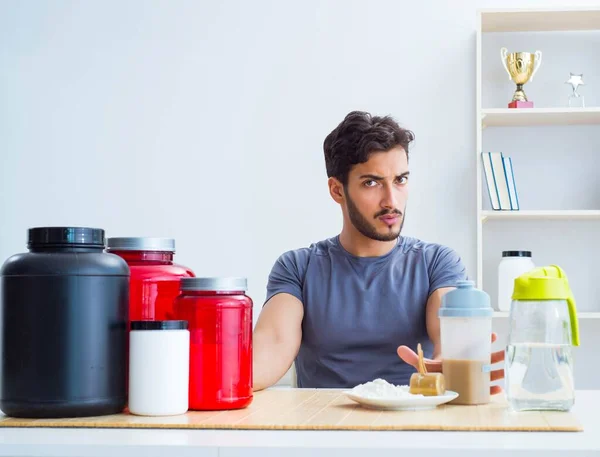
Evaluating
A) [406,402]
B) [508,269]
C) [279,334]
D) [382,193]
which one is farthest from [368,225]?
[508,269]

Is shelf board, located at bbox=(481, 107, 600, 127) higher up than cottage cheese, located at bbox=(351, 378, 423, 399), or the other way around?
shelf board, located at bbox=(481, 107, 600, 127)

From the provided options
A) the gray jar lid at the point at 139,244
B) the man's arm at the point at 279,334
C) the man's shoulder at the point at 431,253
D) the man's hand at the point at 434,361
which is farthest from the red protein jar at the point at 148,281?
the man's shoulder at the point at 431,253

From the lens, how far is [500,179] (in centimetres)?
335

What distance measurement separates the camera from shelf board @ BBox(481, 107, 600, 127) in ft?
10.7

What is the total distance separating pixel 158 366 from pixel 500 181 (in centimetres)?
244

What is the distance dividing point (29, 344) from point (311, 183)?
2.54 meters

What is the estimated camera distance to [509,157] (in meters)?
3.46

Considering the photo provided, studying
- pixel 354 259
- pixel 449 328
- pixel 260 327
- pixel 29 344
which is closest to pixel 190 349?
pixel 29 344

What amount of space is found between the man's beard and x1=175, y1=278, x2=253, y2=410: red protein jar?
3.29 ft

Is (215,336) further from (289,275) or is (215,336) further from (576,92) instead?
(576,92)

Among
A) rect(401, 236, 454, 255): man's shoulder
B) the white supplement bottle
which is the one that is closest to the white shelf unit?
rect(401, 236, 454, 255): man's shoulder

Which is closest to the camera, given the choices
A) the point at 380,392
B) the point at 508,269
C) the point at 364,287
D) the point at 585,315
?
the point at 380,392

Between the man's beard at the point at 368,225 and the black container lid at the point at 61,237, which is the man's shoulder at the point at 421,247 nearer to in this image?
the man's beard at the point at 368,225

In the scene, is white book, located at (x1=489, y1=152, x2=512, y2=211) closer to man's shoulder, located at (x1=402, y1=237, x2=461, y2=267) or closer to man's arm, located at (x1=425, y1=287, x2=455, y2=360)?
man's shoulder, located at (x1=402, y1=237, x2=461, y2=267)
